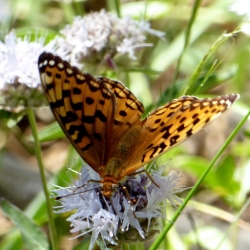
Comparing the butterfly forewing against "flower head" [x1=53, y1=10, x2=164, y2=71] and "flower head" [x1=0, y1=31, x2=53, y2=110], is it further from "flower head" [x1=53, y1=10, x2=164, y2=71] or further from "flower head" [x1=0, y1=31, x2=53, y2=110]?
"flower head" [x1=53, y1=10, x2=164, y2=71]

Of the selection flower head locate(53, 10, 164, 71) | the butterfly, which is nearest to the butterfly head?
the butterfly

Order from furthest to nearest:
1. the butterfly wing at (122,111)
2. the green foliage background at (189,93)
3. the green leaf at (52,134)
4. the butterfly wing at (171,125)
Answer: the green leaf at (52,134)
the green foliage background at (189,93)
the butterfly wing at (122,111)
the butterfly wing at (171,125)

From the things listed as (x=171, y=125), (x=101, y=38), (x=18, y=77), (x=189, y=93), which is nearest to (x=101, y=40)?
(x=101, y=38)

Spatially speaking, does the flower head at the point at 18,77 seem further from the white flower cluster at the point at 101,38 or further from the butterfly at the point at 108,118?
the butterfly at the point at 108,118

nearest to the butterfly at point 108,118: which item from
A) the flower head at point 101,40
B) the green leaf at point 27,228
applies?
the green leaf at point 27,228

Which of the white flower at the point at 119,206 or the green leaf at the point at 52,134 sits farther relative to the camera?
the green leaf at the point at 52,134

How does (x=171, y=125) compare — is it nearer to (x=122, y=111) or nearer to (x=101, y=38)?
(x=122, y=111)

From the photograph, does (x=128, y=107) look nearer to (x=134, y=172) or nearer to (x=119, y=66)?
(x=134, y=172)

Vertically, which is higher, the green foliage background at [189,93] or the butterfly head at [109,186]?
the butterfly head at [109,186]

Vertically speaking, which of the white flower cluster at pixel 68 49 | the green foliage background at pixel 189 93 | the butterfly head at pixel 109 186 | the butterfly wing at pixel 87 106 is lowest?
the green foliage background at pixel 189 93
